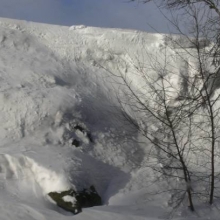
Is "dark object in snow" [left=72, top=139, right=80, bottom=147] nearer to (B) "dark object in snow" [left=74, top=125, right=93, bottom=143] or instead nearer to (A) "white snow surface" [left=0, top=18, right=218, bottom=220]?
(A) "white snow surface" [left=0, top=18, right=218, bottom=220]

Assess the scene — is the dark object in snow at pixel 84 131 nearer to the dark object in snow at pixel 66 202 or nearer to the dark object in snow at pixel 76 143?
the dark object in snow at pixel 76 143

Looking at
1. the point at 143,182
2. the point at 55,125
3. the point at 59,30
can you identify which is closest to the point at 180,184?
the point at 143,182

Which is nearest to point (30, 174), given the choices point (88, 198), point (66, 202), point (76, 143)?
point (66, 202)

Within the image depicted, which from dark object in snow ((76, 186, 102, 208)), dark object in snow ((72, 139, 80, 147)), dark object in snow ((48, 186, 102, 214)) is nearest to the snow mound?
dark object in snow ((48, 186, 102, 214))

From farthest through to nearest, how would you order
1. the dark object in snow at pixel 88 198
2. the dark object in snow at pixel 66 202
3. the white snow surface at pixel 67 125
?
the white snow surface at pixel 67 125
the dark object in snow at pixel 88 198
the dark object in snow at pixel 66 202

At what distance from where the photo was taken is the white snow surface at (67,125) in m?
7.29

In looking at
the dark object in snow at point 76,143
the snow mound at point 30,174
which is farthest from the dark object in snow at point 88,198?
the dark object in snow at point 76,143

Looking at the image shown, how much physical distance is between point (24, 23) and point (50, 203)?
6899 millimetres

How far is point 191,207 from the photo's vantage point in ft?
26.2

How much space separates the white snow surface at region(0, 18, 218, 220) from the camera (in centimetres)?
729

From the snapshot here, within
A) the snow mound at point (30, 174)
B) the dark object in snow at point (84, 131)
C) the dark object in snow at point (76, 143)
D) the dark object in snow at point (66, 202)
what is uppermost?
the dark object in snow at point (84, 131)

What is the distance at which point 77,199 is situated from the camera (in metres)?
7.05

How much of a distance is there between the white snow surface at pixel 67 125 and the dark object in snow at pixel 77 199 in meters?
0.12

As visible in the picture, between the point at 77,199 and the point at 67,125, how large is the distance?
2.42 meters
